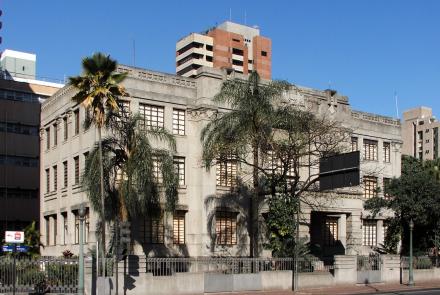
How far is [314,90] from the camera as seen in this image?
48500 millimetres

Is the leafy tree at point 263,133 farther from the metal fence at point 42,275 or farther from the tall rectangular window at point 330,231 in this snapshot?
the metal fence at point 42,275

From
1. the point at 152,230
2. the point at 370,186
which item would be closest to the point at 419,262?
the point at 370,186

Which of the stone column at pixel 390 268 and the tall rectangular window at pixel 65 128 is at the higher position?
the tall rectangular window at pixel 65 128

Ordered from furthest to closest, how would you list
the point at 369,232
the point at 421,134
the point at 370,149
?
the point at 421,134
the point at 370,149
the point at 369,232

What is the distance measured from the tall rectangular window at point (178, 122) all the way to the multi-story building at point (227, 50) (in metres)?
91.1

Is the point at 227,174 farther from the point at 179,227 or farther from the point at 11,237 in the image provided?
the point at 11,237

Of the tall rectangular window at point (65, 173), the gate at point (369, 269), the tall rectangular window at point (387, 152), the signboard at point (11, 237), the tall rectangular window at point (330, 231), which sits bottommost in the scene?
the gate at point (369, 269)

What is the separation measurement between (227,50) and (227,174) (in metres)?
97.8

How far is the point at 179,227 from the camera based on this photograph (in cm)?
4119

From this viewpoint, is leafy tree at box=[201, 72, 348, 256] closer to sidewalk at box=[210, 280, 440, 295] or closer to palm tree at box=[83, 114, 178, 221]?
palm tree at box=[83, 114, 178, 221]

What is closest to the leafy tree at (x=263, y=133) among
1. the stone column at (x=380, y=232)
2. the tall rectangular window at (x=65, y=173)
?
the tall rectangular window at (x=65, y=173)

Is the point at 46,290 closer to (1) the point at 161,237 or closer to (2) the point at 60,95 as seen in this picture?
(1) the point at 161,237

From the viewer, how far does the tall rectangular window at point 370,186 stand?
5081 centimetres

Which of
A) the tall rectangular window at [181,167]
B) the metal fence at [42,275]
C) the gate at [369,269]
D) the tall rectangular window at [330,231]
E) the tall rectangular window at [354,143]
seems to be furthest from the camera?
the tall rectangular window at [354,143]
